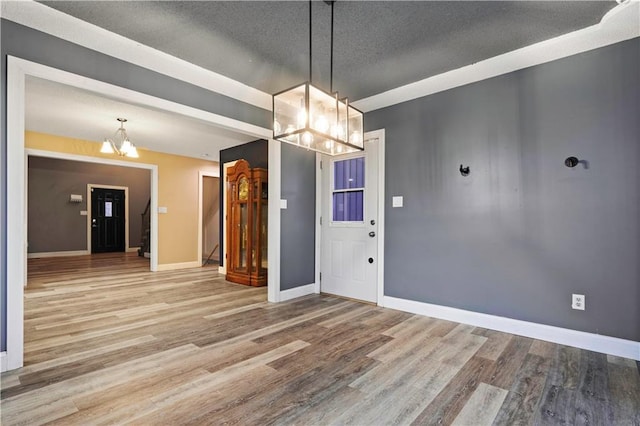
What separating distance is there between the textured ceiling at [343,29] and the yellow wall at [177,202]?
413 centimetres

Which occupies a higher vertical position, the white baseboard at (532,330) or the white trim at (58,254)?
the white baseboard at (532,330)

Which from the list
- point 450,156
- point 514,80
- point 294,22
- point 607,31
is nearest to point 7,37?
point 294,22

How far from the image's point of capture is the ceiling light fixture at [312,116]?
1.96 meters

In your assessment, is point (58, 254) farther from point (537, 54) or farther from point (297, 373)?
point (537, 54)

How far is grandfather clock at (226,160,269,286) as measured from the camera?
4.81 meters

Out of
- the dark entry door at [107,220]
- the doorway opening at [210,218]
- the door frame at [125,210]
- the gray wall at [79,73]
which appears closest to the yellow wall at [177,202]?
the doorway opening at [210,218]

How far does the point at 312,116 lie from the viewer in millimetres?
2002

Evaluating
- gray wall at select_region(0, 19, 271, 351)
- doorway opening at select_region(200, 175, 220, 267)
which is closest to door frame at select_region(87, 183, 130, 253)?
doorway opening at select_region(200, 175, 220, 267)

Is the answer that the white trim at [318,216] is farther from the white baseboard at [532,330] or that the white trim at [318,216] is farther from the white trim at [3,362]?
the white trim at [3,362]

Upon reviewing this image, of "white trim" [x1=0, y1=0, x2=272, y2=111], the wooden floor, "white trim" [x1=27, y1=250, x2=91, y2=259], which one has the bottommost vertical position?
"white trim" [x1=27, y1=250, x2=91, y2=259]

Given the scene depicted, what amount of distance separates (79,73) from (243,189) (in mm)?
2834

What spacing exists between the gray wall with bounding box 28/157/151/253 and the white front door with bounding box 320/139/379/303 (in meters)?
8.61

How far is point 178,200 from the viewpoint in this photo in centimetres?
664

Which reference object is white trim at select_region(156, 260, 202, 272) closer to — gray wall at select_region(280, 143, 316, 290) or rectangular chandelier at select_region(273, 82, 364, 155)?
gray wall at select_region(280, 143, 316, 290)
